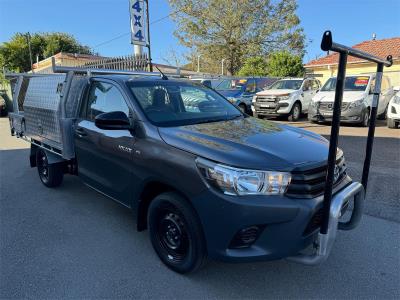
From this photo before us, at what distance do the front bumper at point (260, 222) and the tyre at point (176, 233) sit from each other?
0.16 metres

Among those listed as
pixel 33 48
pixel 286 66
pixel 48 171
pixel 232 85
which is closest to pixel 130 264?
pixel 48 171

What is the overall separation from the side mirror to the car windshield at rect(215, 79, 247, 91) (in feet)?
39.9

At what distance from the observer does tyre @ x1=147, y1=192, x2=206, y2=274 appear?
2658mm

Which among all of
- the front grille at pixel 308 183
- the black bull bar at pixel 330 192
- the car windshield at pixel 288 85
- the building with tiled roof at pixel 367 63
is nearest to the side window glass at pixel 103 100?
the front grille at pixel 308 183

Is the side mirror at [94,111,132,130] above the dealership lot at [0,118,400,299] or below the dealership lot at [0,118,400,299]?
above

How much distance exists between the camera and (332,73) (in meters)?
Result: 22.3

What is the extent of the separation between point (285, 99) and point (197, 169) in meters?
11.2

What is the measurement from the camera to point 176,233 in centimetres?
295

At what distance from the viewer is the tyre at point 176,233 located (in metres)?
2.66

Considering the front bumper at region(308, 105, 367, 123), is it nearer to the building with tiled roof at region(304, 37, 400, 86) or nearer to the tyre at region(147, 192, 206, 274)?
the building with tiled roof at region(304, 37, 400, 86)

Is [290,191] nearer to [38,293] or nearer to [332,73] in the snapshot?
[38,293]

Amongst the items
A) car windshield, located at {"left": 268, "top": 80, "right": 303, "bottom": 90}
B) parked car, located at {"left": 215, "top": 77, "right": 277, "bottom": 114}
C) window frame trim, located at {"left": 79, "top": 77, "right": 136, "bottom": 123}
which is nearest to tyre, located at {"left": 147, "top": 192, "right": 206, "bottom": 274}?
window frame trim, located at {"left": 79, "top": 77, "right": 136, "bottom": 123}

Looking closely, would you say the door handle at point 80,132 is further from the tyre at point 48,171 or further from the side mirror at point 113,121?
the tyre at point 48,171

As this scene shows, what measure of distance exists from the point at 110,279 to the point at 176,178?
1.14 meters
